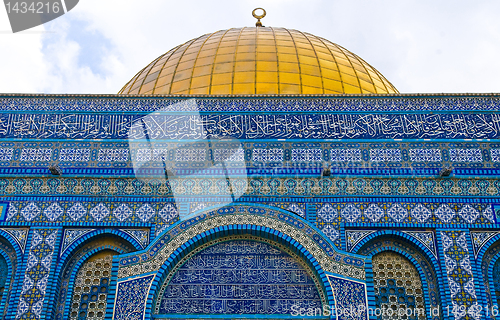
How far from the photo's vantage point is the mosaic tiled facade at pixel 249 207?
6316mm

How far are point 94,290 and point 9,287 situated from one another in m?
0.88

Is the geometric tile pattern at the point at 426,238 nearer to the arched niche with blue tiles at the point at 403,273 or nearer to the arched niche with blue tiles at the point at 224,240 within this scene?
the arched niche with blue tiles at the point at 403,273

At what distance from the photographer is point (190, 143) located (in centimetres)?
713

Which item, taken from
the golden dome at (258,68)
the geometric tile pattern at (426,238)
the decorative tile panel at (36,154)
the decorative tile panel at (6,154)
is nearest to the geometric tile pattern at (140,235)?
the decorative tile panel at (36,154)

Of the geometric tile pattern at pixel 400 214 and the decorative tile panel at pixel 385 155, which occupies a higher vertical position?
the decorative tile panel at pixel 385 155

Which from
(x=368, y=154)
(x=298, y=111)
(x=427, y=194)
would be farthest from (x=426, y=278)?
(x=298, y=111)

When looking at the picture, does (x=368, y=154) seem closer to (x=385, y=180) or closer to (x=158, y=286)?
(x=385, y=180)

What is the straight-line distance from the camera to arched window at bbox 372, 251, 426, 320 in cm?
629

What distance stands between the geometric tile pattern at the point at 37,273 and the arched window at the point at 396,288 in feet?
11.3

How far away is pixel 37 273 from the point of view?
6344 millimetres

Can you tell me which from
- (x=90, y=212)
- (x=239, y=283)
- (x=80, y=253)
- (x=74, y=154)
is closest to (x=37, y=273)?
(x=80, y=253)

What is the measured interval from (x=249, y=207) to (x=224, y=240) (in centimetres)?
45

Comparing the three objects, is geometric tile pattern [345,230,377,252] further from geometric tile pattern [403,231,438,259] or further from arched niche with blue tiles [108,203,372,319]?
geometric tile pattern [403,231,438,259]

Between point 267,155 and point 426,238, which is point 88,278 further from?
point 426,238
